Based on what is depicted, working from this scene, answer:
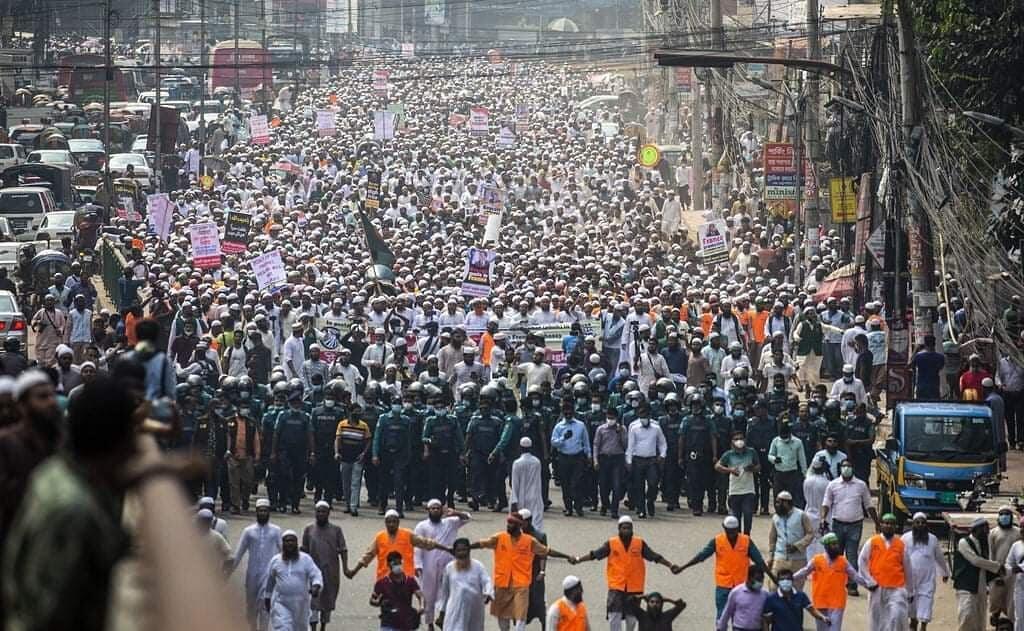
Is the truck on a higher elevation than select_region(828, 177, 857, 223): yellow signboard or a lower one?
lower

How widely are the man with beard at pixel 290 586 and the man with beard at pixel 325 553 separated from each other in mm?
588

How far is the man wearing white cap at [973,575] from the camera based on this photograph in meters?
16.4

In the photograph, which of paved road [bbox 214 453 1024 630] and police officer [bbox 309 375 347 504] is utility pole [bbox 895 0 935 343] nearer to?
paved road [bbox 214 453 1024 630]

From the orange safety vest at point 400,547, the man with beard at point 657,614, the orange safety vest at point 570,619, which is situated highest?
the orange safety vest at point 400,547

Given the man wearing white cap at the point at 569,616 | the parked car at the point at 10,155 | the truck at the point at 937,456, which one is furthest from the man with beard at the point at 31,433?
the parked car at the point at 10,155

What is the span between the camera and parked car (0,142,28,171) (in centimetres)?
5162

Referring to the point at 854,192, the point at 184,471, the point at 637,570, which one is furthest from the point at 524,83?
the point at 184,471

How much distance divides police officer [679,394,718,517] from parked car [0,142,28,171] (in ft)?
110

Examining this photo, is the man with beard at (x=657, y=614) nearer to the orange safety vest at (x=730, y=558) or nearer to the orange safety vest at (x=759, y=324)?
the orange safety vest at (x=730, y=558)

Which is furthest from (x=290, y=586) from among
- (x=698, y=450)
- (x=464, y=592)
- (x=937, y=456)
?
(x=937, y=456)

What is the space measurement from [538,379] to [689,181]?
30.6m

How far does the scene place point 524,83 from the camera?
104375 mm

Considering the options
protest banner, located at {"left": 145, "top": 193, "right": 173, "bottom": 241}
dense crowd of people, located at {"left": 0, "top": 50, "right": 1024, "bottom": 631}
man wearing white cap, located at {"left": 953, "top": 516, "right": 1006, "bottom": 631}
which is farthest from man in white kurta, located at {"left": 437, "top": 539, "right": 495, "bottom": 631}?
protest banner, located at {"left": 145, "top": 193, "right": 173, "bottom": 241}

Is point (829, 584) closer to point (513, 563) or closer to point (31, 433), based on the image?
point (513, 563)
